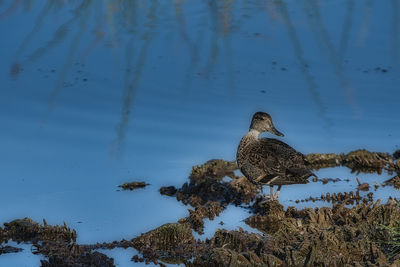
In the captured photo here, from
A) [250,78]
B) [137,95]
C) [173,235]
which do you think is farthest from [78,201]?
[250,78]

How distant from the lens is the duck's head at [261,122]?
9531mm

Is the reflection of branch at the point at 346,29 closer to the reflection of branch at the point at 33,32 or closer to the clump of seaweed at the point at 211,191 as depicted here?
the clump of seaweed at the point at 211,191

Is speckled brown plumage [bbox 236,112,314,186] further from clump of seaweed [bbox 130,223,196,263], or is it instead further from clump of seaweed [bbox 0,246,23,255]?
clump of seaweed [bbox 0,246,23,255]

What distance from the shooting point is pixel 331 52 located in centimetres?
1182

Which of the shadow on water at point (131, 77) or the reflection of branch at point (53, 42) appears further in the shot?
the reflection of branch at point (53, 42)

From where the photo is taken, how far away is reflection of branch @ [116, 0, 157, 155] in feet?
33.3

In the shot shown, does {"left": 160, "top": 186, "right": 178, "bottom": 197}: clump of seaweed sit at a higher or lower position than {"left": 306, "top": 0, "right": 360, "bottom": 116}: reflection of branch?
lower

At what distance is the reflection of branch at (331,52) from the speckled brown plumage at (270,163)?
199 cm

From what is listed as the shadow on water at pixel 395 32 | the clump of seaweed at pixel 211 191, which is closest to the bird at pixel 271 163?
the clump of seaweed at pixel 211 191

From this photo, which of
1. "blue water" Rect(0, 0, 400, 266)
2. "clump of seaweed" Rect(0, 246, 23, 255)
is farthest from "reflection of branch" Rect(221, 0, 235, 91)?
"clump of seaweed" Rect(0, 246, 23, 255)

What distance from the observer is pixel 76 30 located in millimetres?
12109

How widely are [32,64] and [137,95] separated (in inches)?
64.1

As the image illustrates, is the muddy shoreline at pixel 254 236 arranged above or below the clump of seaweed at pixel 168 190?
above

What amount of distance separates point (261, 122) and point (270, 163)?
86cm
